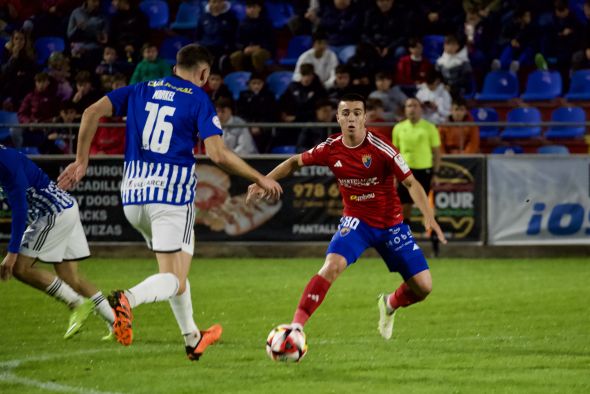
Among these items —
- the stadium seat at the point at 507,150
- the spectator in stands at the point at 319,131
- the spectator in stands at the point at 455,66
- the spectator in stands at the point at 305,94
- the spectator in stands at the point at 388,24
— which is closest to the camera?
the spectator in stands at the point at 319,131

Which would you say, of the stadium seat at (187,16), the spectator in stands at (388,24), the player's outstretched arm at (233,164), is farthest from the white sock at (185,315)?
the stadium seat at (187,16)

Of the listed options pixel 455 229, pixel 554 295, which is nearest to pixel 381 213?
pixel 554 295

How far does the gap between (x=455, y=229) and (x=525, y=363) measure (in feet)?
29.8

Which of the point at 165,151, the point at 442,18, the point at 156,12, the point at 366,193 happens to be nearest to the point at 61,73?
the point at 156,12

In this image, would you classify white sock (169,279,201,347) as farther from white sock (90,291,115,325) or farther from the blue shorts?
white sock (90,291,115,325)

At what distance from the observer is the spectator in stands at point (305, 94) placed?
1820 cm

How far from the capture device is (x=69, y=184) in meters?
8.22

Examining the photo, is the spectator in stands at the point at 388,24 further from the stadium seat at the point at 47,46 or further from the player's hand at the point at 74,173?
the player's hand at the point at 74,173

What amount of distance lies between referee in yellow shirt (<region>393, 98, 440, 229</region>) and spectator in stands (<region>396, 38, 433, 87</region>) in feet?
8.17

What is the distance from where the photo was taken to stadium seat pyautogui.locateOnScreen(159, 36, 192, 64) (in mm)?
21750

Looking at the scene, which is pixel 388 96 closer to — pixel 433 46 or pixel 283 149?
pixel 283 149

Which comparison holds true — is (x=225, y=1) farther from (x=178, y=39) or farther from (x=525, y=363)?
(x=525, y=363)

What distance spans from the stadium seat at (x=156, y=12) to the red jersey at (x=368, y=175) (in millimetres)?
13784

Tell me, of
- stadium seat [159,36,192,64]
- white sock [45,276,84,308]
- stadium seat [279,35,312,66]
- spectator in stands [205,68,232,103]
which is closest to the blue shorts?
white sock [45,276,84,308]
